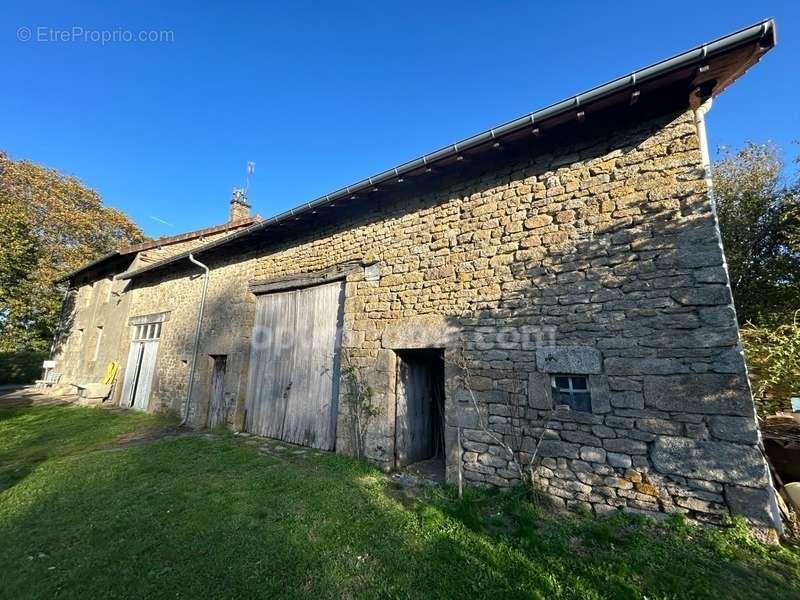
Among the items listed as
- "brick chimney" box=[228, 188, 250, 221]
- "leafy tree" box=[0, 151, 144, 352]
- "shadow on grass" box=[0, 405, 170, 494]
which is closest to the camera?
"shadow on grass" box=[0, 405, 170, 494]

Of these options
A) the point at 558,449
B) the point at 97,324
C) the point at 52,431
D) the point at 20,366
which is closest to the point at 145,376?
the point at 52,431

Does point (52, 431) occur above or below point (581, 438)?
below

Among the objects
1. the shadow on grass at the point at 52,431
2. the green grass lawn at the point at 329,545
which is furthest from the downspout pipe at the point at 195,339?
the green grass lawn at the point at 329,545

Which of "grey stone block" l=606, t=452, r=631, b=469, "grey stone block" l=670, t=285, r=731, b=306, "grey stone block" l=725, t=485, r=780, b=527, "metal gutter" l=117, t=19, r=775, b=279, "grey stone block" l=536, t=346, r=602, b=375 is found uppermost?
"metal gutter" l=117, t=19, r=775, b=279

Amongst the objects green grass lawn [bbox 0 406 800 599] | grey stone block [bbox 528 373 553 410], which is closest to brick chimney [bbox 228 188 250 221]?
green grass lawn [bbox 0 406 800 599]

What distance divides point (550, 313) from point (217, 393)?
7.70 m

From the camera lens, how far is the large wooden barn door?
239 inches

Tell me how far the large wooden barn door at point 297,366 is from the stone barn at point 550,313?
43mm

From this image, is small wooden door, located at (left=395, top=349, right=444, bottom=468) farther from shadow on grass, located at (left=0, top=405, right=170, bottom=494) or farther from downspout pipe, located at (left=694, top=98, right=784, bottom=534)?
shadow on grass, located at (left=0, top=405, right=170, bottom=494)

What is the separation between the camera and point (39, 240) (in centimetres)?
1675

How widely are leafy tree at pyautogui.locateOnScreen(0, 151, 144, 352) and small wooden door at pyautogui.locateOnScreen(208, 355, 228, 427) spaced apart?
13.9 metres

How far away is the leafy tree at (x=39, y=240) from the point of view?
602 inches

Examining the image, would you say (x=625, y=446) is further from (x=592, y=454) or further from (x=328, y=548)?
(x=328, y=548)

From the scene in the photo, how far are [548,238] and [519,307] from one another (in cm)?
90
